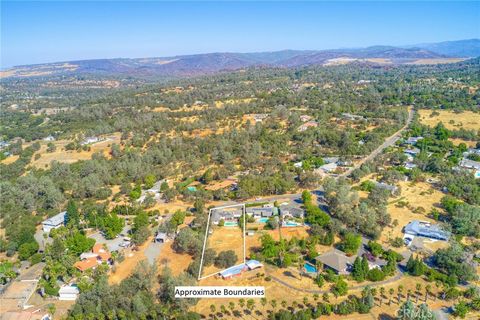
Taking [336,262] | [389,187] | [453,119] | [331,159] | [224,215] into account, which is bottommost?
[224,215]

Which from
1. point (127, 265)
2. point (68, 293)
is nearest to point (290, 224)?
point (127, 265)

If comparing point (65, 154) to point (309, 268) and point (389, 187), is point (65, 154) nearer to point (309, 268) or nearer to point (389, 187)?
point (309, 268)

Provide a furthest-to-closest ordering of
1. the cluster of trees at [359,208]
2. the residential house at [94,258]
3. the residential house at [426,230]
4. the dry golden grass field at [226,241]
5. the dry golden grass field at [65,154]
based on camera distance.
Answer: the dry golden grass field at [65,154], the cluster of trees at [359,208], the residential house at [426,230], the dry golden grass field at [226,241], the residential house at [94,258]

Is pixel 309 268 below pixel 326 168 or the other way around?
below

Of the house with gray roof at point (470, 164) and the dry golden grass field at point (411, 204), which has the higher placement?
the house with gray roof at point (470, 164)

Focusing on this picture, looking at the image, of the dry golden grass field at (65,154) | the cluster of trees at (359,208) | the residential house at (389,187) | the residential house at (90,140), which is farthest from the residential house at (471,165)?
the residential house at (90,140)

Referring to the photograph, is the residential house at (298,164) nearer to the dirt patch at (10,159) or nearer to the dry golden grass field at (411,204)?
the dry golden grass field at (411,204)
